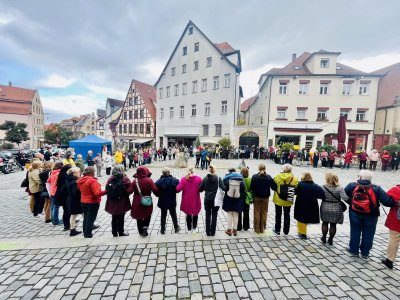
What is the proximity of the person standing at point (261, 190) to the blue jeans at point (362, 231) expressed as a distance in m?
1.57

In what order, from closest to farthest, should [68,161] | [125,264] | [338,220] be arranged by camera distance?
1. [125,264]
2. [338,220]
3. [68,161]

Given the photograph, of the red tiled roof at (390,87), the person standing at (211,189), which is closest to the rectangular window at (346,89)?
the red tiled roof at (390,87)

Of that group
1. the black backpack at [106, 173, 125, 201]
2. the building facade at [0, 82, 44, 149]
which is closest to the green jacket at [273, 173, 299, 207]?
the black backpack at [106, 173, 125, 201]

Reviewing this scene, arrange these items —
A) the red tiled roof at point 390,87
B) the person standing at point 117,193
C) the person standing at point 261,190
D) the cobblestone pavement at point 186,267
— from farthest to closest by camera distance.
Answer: the red tiled roof at point 390,87
the person standing at point 261,190
the person standing at point 117,193
the cobblestone pavement at point 186,267

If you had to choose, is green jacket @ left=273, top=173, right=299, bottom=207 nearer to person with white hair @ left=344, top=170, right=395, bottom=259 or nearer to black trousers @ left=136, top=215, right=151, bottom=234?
person with white hair @ left=344, top=170, right=395, bottom=259

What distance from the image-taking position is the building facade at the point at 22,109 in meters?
45.8

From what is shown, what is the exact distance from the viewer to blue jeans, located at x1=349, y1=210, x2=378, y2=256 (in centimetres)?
357

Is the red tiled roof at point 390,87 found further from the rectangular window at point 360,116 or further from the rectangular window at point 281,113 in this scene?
the rectangular window at point 281,113

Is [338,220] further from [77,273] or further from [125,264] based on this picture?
[77,273]

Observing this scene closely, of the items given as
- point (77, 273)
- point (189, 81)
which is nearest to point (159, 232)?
point (77, 273)

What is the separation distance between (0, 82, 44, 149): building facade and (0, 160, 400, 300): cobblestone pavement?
54.9m

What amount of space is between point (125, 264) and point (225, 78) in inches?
992

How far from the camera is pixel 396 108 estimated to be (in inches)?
874

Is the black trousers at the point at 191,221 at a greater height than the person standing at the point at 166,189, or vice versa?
the person standing at the point at 166,189
